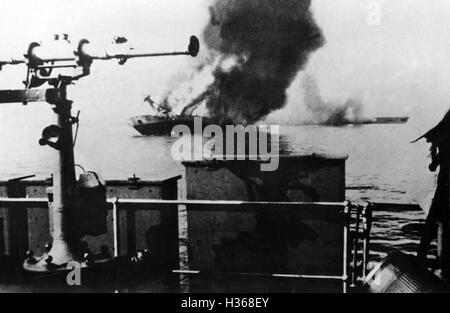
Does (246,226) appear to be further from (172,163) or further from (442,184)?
(172,163)

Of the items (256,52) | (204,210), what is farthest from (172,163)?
(204,210)

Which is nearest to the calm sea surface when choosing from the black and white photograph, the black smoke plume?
the black and white photograph

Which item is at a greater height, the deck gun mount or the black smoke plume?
the black smoke plume

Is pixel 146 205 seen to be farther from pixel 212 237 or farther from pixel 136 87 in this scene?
pixel 136 87

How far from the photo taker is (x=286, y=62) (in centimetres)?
1795

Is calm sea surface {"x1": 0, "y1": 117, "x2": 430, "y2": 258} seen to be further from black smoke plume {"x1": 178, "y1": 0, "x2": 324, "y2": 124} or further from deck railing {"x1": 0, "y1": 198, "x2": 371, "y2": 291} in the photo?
black smoke plume {"x1": 178, "y1": 0, "x2": 324, "y2": 124}

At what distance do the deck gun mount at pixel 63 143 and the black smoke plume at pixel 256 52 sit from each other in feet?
33.6

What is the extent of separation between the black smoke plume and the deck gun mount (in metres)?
10.2

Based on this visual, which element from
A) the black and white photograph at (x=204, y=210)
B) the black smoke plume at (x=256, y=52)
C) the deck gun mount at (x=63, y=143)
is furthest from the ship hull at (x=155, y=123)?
the deck gun mount at (x=63, y=143)

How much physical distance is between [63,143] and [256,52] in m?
16.8

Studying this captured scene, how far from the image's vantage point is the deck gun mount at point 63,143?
3.23 metres

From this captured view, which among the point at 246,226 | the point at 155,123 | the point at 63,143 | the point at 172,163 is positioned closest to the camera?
the point at 63,143

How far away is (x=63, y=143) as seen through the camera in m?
3.29

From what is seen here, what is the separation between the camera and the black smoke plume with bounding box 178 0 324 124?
51.0ft
